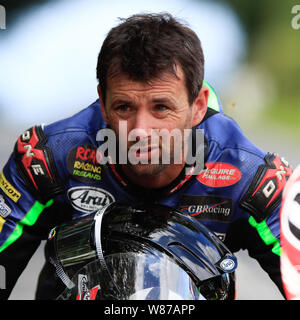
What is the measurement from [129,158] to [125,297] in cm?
56

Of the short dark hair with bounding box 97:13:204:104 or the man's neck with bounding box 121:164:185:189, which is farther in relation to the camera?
the man's neck with bounding box 121:164:185:189

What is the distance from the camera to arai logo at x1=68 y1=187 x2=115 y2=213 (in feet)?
6.23

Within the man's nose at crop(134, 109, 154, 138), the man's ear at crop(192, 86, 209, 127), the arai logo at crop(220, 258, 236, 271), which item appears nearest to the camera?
the arai logo at crop(220, 258, 236, 271)

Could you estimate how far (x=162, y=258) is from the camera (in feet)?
4.18

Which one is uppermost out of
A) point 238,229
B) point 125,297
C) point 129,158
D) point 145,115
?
point 145,115

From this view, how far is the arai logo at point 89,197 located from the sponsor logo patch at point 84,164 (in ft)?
0.12

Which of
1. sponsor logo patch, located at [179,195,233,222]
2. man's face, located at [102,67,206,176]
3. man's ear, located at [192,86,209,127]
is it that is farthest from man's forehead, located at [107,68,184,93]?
sponsor logo patch, located at [179,195,233,222]

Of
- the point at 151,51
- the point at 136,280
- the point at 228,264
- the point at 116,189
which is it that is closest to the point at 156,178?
the point at 116,189

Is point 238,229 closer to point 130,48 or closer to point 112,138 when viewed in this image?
point 112,138

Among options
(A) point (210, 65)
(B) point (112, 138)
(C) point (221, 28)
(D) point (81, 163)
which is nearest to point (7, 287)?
(D) point (81, 163)

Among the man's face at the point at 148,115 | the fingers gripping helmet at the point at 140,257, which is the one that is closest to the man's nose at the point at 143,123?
the man's face at the point at 148,115

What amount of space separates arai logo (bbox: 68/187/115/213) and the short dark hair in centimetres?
33

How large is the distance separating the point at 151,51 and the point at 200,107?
0.30 metres

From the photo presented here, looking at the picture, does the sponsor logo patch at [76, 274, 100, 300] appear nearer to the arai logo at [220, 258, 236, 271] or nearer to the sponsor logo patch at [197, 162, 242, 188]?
the arai logo at [220, 258, 236, 271]
